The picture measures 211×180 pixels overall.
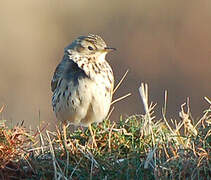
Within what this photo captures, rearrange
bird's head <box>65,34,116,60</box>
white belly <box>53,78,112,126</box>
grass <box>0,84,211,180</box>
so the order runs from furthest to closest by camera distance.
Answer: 1. bird's head <box>65,34,116,60</box>
2. white belly <box>53,78,112,126</box>
3. grass <box>0,84,211,180</box>

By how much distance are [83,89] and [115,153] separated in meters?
1.13

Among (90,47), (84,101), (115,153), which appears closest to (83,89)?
(84,101)

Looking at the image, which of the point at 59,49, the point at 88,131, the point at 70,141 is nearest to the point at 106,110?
the point at 88,131

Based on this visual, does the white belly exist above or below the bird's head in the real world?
below

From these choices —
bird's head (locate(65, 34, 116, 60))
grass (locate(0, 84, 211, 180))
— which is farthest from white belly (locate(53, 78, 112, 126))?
grass (locate(0, 84, 211, 180))

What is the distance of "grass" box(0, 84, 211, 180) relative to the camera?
17.5ft

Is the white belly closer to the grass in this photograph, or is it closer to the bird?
the bird

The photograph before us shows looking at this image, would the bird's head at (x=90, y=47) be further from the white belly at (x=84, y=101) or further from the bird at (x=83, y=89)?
the white belly at (x=84, y=101)

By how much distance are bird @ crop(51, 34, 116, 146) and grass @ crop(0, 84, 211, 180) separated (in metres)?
0.62

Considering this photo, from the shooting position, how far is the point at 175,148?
5656 mm

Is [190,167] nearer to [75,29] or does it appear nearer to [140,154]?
[140,154]

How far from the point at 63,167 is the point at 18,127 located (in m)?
0.55

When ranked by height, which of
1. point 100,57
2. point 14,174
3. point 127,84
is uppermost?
point 100,57

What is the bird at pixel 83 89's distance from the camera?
6.82 m
